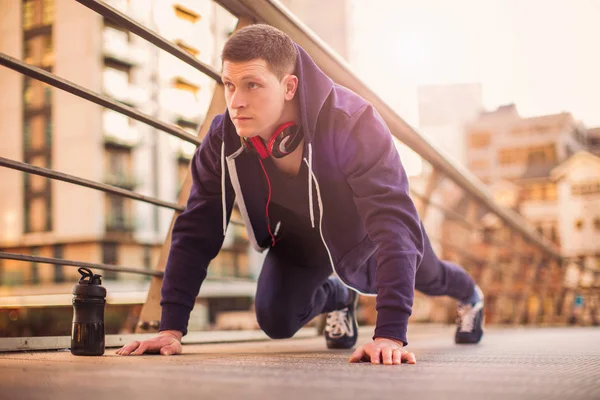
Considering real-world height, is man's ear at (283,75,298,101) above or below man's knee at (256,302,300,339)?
above

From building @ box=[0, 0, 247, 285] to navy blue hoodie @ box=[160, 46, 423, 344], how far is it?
73.9 feet

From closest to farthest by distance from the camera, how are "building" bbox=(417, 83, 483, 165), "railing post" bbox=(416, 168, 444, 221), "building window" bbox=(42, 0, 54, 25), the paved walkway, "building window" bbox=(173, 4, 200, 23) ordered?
the paved walkway < "railing post" bbox=(416, 168, 444, 221) < "building window" bbox=(42, 0, 54, 25) < "building window" bbox=(173, 4, 200, 23) < "building" bbox=(417, 83, 483, 165)

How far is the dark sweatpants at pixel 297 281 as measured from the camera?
2.20 meters

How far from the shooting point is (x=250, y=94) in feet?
5.45

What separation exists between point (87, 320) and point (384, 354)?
0.68 metres

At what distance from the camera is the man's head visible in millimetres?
1646

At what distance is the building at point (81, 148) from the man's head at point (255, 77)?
899 inches

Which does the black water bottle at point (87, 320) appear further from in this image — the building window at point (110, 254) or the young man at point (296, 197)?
the building window at point (110, 254)

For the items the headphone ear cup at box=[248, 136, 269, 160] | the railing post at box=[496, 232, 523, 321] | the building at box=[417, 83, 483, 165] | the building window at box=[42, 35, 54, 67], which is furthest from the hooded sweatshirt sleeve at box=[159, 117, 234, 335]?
the building at box=[417, 83, 483, 165]

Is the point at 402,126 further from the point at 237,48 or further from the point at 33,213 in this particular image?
the point at 33,213

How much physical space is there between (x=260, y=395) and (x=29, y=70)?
1078mm

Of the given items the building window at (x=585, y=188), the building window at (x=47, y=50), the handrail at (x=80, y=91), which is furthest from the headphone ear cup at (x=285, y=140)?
the building window at (x=585, y=188)

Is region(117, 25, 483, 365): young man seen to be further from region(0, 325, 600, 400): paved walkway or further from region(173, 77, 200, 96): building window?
region(173, 77, 200, 96): building window

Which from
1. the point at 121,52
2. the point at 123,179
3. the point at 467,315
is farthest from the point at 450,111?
the point at 467,315
